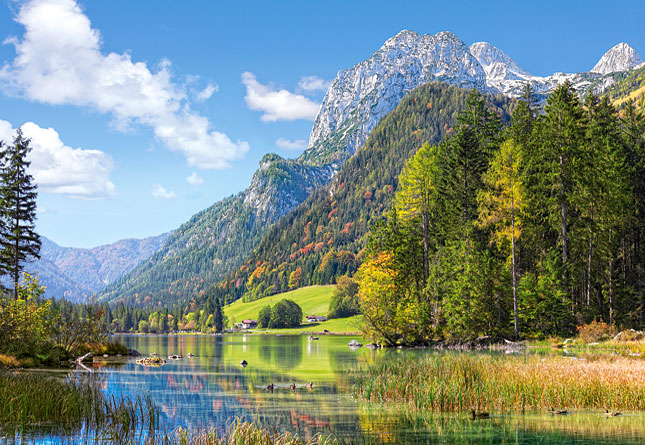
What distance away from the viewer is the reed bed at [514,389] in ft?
72.2

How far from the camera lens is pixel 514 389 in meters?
22.9

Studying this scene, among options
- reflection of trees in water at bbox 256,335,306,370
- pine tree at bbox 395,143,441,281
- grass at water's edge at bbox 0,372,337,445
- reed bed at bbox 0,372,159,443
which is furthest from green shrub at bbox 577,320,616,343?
reed bed at bbox 0,372,159,443

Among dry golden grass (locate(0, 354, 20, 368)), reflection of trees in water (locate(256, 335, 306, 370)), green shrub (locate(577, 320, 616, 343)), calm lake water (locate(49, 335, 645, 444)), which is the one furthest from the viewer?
reflection of trees in water (locate(256, 335, 306, 370))

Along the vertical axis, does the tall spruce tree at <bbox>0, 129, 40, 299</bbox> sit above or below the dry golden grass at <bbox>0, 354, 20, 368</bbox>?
above

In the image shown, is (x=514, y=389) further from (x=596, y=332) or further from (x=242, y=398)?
(x=596, y=332)

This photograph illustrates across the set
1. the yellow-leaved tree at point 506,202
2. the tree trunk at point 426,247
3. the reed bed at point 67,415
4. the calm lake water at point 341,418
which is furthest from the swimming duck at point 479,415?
the tree trunk at point 426,247

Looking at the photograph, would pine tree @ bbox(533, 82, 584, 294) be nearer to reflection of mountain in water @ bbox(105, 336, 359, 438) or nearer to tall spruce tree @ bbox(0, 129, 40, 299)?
reflection of mountain in water @ bbox(105, 336, 359, 438)

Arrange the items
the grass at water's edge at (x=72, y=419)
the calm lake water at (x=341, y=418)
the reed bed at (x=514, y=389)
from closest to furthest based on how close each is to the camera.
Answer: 1. the grass at water's edge at (x=72, y=419)
2. the calm lake water at (x=341, y=418)
3. the reed bed at (x=514, y=389)

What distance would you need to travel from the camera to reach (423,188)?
241 ft

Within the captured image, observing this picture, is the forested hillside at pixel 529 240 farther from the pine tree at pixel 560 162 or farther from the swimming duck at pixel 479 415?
the swimming duck at pixel 479 415

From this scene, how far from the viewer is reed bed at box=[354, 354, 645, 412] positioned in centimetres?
2202

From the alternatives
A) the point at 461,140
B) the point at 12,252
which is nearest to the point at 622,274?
the point at 461,140

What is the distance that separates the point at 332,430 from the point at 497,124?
6729cm

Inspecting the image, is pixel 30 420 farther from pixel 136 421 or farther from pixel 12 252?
pixel 12 252
